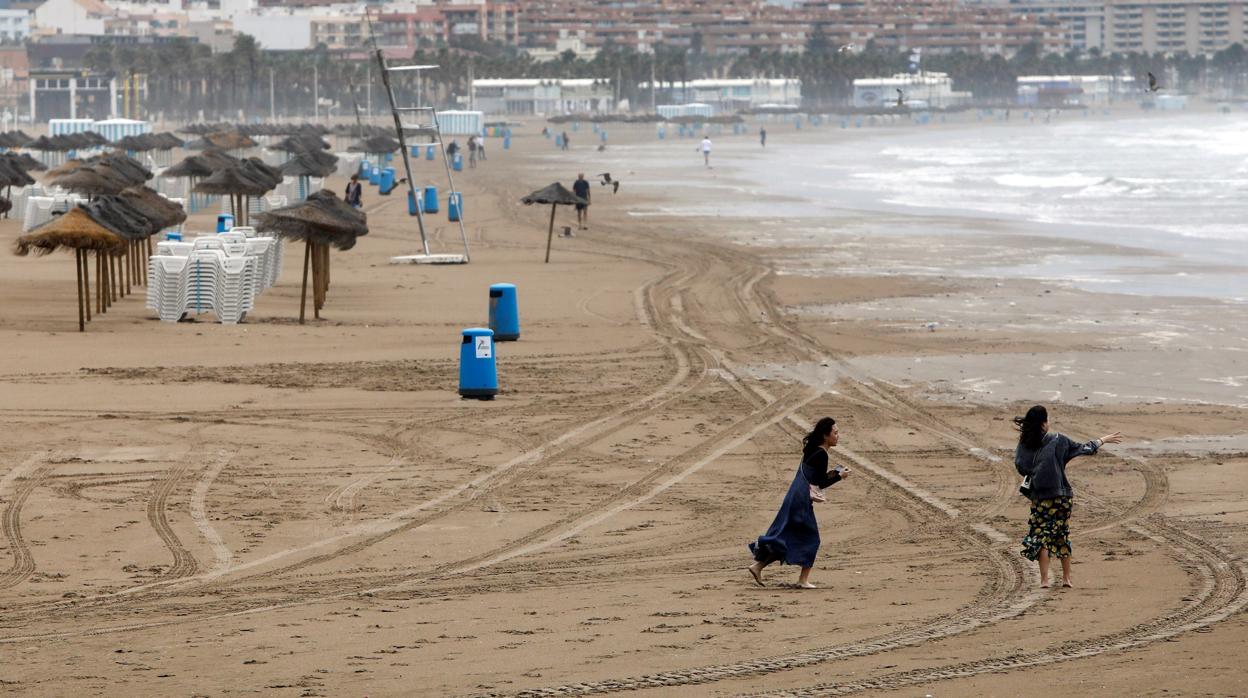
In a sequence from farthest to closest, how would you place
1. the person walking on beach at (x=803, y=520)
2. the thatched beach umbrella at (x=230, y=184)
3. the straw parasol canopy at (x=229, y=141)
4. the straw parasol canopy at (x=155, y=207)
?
the straw parasol canopy at (x=229, y=141), the thatched beach umbrella at (x=230, y=184), the straw parasol canopy at (x=155, y=207), the person walking on beach at (x=803, y=520)

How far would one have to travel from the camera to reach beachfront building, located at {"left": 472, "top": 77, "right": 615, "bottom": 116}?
192 m

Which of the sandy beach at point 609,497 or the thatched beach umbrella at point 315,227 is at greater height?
the thatched beach umbrella at point 315,227

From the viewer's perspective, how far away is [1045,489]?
10.5 meters

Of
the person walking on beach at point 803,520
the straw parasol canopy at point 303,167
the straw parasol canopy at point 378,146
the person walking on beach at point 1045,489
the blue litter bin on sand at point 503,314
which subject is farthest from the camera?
the straw parasol canopy at point 378,146

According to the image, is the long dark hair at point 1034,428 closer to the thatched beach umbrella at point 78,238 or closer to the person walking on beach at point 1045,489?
the person walking on beach at point 1045,489

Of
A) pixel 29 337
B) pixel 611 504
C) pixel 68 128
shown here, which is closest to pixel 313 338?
pixel 29 337

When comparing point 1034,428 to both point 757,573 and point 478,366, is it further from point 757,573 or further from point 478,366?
point 478,366

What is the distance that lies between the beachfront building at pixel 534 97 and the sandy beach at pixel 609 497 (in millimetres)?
165669

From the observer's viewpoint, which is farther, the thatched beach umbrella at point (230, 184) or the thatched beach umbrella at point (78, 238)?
the thatched beach umbrella at point (230, 184)

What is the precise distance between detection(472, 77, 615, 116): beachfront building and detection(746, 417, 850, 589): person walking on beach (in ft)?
595

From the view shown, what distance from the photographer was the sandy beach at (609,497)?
28.3 feet

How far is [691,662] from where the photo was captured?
8.62 meters

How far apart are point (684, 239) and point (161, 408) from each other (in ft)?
76.9

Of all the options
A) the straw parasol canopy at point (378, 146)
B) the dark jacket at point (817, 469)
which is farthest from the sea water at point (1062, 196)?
the dark jacket at point (817, 469)
